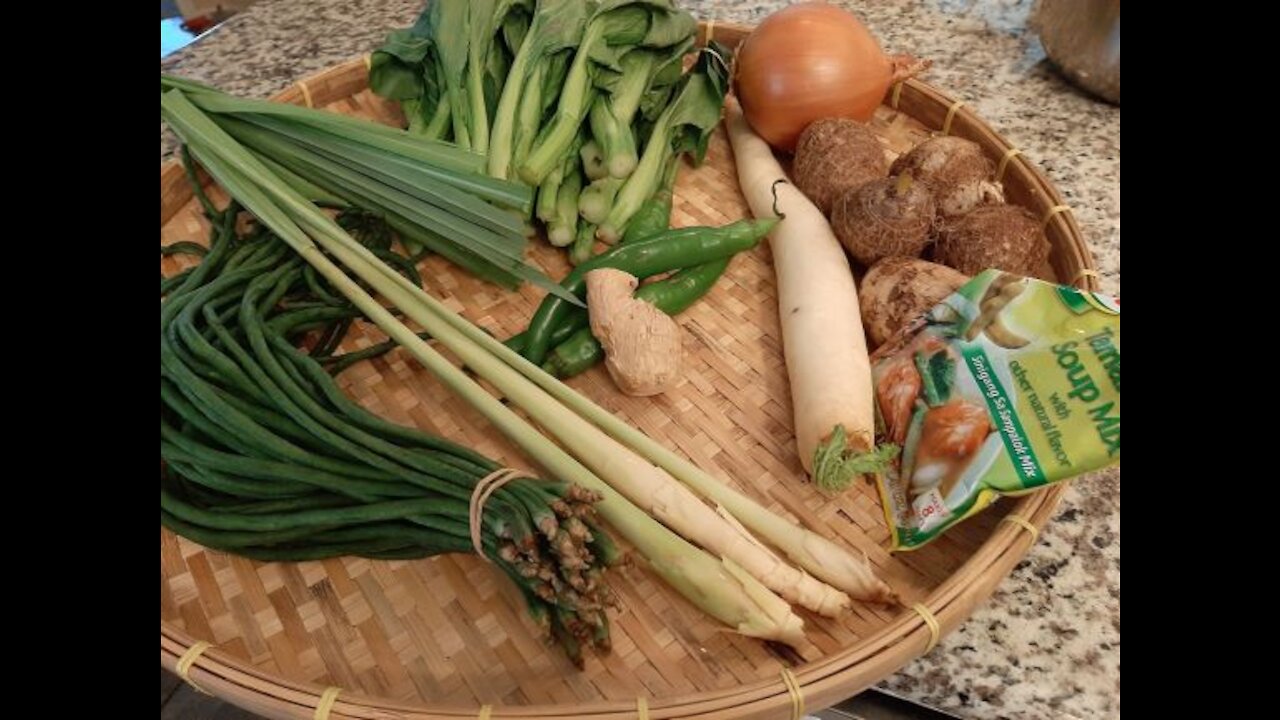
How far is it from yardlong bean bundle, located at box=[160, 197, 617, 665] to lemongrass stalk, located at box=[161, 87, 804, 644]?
0.21 feet

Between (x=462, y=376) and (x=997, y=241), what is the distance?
Answer: 2.39ft

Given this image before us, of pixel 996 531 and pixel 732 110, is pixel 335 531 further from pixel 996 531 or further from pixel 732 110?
pixel 732 110

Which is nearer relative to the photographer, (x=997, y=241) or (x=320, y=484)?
(x=320, y=484)

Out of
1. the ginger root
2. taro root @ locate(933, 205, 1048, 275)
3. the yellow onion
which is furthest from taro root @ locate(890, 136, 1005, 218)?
the ginger root

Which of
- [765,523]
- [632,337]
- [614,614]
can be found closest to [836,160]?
[632,337]

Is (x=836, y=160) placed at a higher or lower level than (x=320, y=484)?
higher

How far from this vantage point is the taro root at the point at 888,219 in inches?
45.4

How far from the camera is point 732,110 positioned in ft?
5.09

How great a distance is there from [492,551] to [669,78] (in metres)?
0.99

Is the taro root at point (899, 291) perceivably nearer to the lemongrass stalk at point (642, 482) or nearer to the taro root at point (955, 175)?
the taro root at point (955, 175)

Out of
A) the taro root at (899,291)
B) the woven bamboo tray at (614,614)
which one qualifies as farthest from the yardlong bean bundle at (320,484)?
the taro root at (899,291)

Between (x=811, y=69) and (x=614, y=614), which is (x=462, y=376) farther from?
(x=811, y=69)

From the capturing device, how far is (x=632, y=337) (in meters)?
1.10
